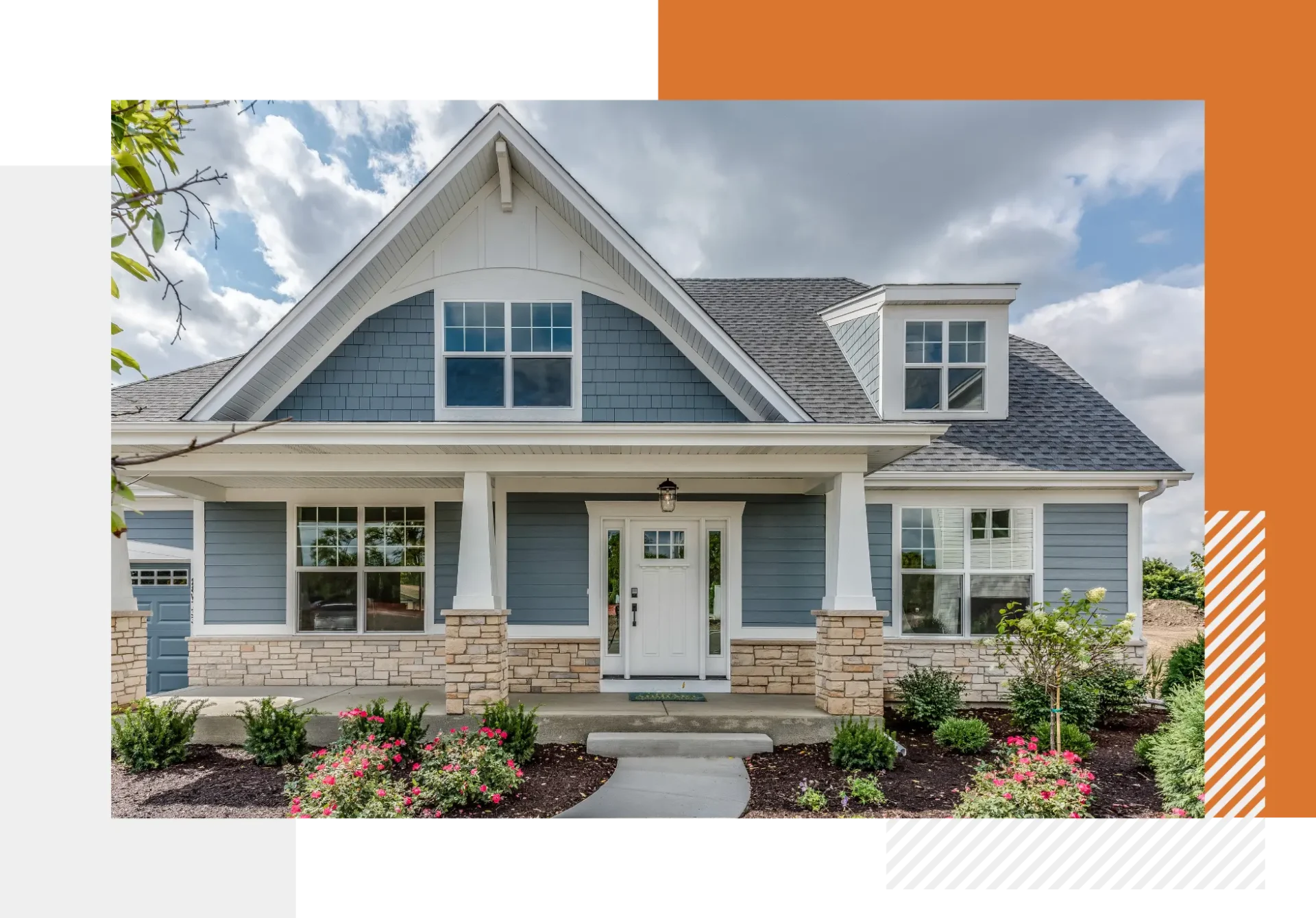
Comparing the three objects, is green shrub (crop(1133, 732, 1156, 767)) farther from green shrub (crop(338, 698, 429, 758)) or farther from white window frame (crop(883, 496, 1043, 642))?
green shrub (crop(338, 698, 429, 758))

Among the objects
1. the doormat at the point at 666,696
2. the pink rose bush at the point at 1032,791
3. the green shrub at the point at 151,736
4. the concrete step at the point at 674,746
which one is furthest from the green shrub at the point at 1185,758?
the green shrub at the point at 151,736

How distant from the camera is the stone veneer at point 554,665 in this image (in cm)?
816

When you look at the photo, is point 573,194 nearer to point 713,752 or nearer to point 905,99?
point 905,99

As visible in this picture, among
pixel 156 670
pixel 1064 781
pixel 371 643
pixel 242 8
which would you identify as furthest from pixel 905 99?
pixel 156 670

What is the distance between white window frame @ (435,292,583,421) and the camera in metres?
7.54

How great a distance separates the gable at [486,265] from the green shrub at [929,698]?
117 inches

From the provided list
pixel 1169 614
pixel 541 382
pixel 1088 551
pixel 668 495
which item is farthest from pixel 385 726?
pixel 1169 614

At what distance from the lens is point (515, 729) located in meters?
6.14

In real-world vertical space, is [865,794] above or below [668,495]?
below

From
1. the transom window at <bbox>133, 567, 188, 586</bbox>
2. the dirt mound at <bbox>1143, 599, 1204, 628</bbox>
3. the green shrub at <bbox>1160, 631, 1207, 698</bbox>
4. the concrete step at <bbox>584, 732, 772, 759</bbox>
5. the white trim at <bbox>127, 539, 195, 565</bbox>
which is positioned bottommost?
the concrete step at <bbox>584, 732, 772, 759</bbox>

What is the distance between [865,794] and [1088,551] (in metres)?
4.59

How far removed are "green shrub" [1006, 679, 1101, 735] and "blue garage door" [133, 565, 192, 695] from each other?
9185 millimetres

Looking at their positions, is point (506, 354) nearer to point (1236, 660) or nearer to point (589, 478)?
point (589, 478)

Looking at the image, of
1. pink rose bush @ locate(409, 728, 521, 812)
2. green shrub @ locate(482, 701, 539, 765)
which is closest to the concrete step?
green shrub @ locate(482, 701, 539, 765)
